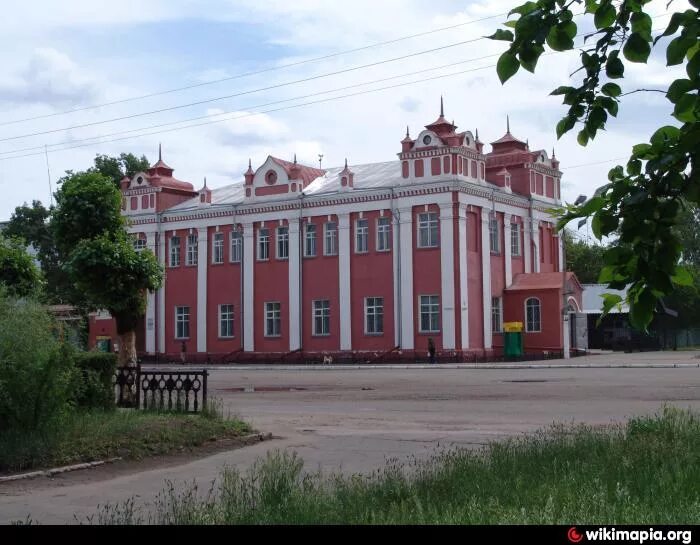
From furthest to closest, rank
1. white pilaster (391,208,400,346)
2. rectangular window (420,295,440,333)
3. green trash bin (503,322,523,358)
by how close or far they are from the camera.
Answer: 1. white pilaster (391,208,400,346)
2. green trash bin (503,322,523,358)
3. rectangular window (420,295,440,333)

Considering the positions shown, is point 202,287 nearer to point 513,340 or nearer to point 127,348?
point 513,340

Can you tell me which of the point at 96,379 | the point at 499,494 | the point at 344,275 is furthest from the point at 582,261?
the point at 499,494

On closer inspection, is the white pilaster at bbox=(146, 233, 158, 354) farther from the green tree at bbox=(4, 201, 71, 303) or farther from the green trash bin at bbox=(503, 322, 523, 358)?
the green trash bin at bbox=(503, 322, 523, 358)

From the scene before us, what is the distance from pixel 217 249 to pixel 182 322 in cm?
519

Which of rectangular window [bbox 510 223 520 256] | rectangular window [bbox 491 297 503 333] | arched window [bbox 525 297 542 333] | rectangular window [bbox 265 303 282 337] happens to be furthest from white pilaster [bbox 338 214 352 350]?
arched window [bbox 525 297 542 333]

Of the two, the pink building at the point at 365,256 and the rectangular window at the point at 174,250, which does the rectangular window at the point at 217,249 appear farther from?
the rectangular window at the point at 174,250

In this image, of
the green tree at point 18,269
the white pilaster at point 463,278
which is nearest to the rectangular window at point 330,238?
the white pilaster at point 463,278

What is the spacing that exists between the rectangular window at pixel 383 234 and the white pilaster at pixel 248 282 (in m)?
8.47

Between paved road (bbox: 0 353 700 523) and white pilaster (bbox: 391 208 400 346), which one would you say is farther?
white pilaster (bbox: 391 208 400 346)

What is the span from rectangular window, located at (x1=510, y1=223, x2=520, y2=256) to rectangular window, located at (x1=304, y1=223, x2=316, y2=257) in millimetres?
11252

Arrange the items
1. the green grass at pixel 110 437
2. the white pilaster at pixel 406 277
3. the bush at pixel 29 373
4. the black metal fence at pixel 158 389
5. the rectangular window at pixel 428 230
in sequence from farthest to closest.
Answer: the white pilaster at pixel 406 277, the rectangular window at pixel 428 230, the black metal fence at pixel 158 389, the bush at pixel 29 373, the green grass at pixel 110 437

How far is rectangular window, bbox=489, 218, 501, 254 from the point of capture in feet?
162

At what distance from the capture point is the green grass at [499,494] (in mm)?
6352

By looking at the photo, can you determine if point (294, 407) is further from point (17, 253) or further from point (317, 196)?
point (317, 196)
